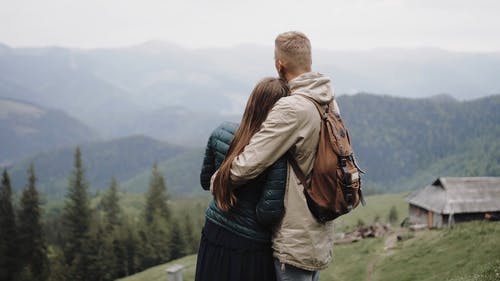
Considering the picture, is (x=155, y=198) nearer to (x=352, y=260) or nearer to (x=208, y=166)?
(x=352, y=260)

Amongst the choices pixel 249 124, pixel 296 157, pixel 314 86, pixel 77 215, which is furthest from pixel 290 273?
pixel 77 215

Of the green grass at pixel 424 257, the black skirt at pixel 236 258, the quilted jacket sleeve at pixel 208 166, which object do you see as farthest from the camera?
the green grass at pixel 424 257

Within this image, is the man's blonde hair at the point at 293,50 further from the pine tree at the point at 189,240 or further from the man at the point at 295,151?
the pine tree at the point at 189,240

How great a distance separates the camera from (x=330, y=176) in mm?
3879

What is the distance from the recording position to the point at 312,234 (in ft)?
13.1

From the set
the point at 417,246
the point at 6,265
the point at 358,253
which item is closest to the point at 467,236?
the point at 417,246

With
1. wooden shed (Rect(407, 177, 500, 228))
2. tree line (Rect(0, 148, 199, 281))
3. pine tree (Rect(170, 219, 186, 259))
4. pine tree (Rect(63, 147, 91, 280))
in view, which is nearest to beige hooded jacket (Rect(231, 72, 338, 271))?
wooden shed (Rect(407, 177, 500, 228))

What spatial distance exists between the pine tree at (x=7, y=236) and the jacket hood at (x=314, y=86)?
210 feet

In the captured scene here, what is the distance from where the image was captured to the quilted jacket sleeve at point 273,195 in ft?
12.8

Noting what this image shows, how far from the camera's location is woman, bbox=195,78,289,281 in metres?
3.96

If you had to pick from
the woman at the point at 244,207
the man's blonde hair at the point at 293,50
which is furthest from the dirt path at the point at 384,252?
the man's blonde hair at the point at 293,50

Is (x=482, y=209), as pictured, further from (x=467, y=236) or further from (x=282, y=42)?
(x=282, y=42)

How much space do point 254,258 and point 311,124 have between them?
1.45 m

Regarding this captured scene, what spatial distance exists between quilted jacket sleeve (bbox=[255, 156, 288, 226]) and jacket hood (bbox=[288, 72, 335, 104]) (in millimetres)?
652
